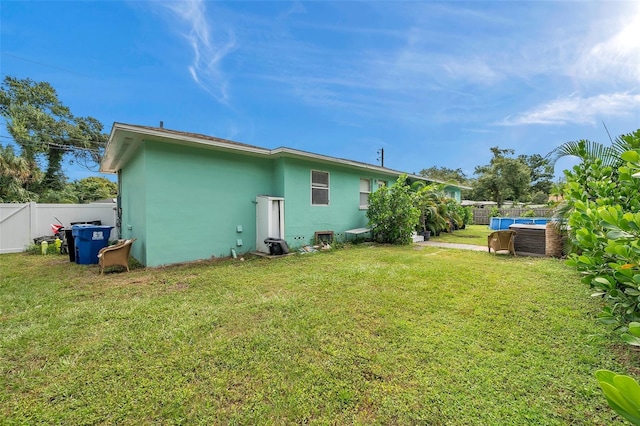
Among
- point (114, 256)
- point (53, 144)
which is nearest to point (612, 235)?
point (114, 256)

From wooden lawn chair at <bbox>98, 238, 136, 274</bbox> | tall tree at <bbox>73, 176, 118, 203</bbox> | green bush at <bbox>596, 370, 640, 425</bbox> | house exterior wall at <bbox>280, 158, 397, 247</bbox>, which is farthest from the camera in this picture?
tall tree at <bbox>73, 176, 118, 203</bbox>

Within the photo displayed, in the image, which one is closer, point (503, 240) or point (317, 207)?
point (503, 240)

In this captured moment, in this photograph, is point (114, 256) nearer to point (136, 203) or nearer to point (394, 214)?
point (136, 203)

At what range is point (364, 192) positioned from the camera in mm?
11430

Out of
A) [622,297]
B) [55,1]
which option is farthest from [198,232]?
[55,1]

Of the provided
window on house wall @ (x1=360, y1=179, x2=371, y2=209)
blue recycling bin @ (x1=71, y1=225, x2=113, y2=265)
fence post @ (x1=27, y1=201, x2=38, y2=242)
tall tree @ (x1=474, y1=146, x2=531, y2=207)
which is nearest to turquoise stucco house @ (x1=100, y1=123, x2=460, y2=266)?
blue recycling bin @ (x1=71, y1=225, x2=113, y2=265)

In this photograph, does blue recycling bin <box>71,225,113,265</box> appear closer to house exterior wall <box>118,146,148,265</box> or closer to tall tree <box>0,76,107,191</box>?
house exterior wall <box>118,146,148,265</box>

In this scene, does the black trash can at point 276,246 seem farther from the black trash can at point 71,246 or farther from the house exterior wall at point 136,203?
the black trash can at point 71,246

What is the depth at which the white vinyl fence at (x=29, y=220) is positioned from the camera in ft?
28.9

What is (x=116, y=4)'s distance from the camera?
9.15 metres

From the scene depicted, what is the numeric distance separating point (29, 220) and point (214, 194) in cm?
778

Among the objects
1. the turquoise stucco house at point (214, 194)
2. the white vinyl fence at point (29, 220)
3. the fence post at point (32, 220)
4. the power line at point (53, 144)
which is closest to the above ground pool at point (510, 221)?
the turquoise stucco house at point (214, 194)

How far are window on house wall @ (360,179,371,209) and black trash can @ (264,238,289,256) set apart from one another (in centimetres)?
476

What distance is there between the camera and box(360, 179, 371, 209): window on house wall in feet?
37.0
